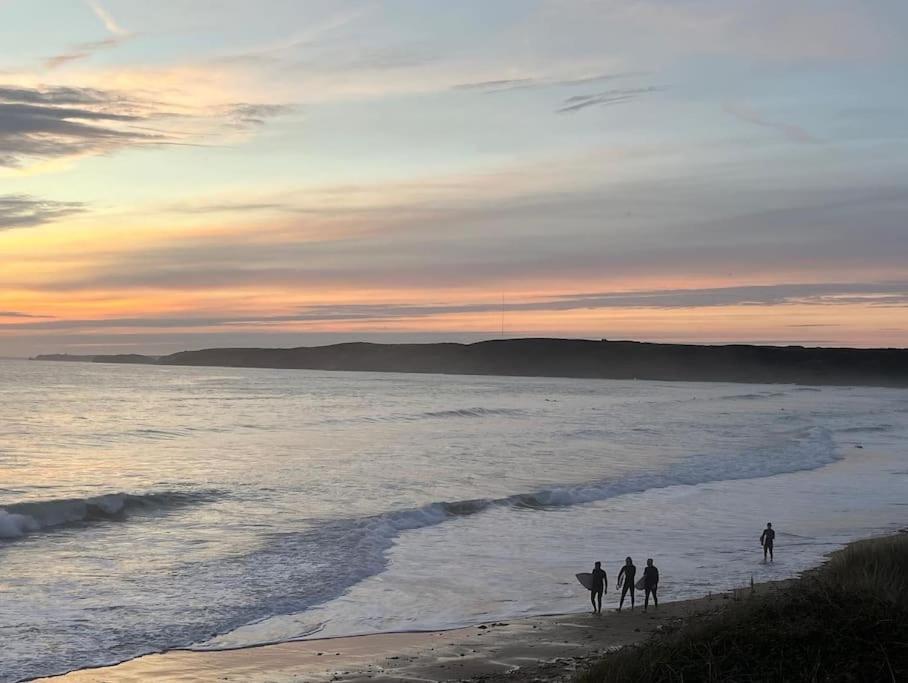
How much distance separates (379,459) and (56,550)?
19.3m

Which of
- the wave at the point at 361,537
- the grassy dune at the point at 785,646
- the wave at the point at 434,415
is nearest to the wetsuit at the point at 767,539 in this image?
the wave at the point at 361,537

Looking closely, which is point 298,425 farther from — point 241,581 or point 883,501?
point 241,581

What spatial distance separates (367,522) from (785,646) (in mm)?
15851

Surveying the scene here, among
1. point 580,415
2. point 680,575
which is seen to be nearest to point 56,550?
point 680,575

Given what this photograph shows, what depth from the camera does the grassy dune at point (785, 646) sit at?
8.58 m

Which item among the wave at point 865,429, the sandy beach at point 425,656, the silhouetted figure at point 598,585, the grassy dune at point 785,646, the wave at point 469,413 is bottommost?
the wave at point 865,429

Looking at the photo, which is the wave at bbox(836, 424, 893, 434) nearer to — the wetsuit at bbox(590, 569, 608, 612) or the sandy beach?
the wetsuit at bbox(590, 569, 608, 612)

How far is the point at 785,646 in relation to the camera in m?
8.83

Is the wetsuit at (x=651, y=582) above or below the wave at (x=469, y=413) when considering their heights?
above

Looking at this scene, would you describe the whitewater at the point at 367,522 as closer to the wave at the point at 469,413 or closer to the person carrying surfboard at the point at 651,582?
the person carrying surfboard at the point at 651,582

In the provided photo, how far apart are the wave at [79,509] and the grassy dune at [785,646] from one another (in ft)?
58.4

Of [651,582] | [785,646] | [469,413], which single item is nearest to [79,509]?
[651,582]

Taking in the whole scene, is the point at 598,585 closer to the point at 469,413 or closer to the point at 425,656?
the point at 425,656

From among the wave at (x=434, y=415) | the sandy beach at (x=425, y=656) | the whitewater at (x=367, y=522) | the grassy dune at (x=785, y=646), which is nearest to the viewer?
the grassy dune at (x=785, y=646)
